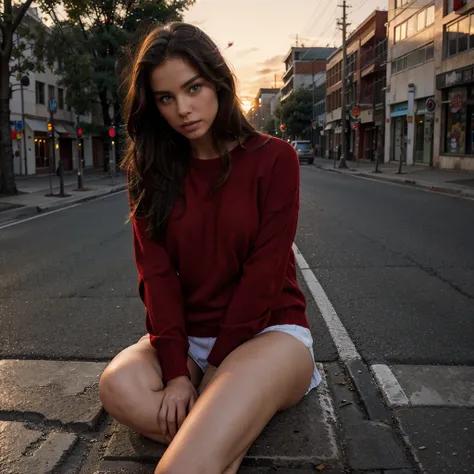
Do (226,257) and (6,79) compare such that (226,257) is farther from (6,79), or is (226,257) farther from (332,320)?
(6,79)

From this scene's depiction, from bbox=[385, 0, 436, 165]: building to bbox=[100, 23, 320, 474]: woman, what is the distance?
23.5 metres

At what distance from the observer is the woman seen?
2.22 m

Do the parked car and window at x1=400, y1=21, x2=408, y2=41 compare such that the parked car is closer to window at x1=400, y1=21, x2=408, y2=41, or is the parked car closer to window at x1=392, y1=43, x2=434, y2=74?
window at x1=392, y1=43, x2=434, y2=74

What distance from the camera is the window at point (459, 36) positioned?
950 inches

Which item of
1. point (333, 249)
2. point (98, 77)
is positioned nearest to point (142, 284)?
Result: point (333, 249)

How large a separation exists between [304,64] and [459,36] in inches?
2929

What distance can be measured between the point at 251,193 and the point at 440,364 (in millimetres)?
1727

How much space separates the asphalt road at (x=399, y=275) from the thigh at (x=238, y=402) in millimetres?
1308

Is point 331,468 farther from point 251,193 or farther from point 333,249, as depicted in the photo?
point 333,249

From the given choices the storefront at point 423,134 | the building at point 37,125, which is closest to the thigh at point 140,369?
the storefront at point 423,134

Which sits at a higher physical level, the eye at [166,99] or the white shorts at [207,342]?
the eye at [166,99]

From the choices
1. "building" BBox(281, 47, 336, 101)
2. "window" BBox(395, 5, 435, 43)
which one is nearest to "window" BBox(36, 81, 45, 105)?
"window" BBox(395, 5, 435, 43)

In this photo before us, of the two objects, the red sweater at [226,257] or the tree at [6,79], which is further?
the tree at [6,79]

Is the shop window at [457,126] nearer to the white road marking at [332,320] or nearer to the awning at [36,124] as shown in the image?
the white road marking at [332,320]
